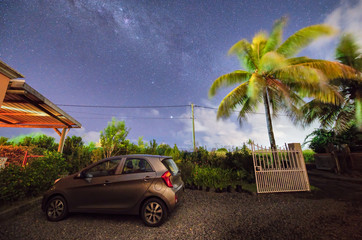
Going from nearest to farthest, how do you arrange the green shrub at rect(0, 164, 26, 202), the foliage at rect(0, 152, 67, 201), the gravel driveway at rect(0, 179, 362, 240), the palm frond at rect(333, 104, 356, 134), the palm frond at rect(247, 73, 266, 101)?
the gravel driveway at rect(0, 179, 362, 240) → the green shrub at rect(0, 164, 26, 202) → the foliage at rect(0, 152, 67, 201) → the palm frond at rect(247, 73, 266, 101) → the palm frond at rect(333, 104, 356, 134)

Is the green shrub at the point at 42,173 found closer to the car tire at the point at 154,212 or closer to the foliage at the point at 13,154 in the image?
the foliage at the point at 13,154

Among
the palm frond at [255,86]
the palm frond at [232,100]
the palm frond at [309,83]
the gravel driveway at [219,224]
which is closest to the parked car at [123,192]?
the gravel driveway at [219,224]

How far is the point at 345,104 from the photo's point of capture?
12.6m

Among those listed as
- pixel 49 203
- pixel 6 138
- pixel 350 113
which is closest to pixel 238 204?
pixel 49 203

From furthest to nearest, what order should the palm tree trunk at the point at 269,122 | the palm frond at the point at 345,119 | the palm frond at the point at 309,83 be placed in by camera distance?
the palm frond at the point at 345,119 < the palm tree trunk at the point at 269,122 < the palm frond at the point at 309,83

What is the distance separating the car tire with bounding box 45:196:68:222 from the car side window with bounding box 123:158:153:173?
1.69m

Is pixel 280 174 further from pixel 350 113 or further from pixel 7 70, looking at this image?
pixel 350 113

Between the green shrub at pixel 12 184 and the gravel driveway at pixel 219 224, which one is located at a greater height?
the green shrub at pixel 12 184

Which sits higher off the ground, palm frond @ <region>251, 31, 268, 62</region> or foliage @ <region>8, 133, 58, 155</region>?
palm frond @ <region>251, 31, 268, 62</region>

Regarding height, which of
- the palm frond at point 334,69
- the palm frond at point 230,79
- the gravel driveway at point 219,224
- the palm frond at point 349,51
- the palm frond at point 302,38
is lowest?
the gravel driveway at point 219,224

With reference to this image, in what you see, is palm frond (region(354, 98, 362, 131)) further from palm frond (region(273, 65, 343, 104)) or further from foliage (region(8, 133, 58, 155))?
foliage (region(8, 133, 58, 155))

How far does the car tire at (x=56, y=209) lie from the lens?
141 inches

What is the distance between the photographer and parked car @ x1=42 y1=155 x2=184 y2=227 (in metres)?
3.36

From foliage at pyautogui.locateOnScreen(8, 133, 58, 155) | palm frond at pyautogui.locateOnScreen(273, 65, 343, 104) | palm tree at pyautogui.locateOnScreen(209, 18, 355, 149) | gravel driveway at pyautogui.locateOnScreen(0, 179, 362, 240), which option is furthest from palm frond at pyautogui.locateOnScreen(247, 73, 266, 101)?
foliage at pyautogui.locateOnScreen(8, 133, 58, 155)
